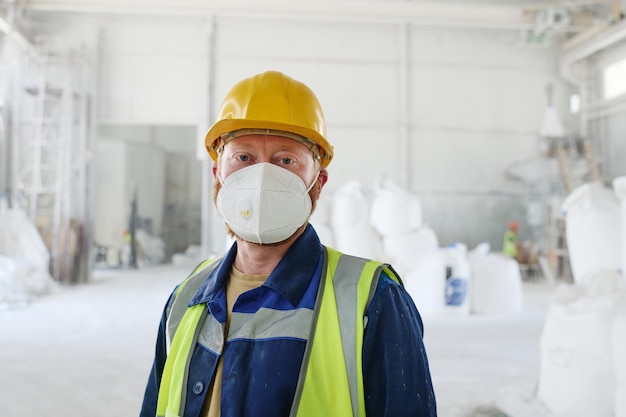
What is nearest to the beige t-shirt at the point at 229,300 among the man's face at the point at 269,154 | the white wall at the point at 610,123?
the man's face at the point at 269,154

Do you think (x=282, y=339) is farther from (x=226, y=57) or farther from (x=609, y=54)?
(x=609, y=54)

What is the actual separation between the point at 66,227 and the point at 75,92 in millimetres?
2133

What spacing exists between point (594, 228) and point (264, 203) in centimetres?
384

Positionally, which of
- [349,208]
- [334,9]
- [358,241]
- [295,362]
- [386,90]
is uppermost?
[334,9]

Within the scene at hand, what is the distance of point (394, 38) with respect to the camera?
28.0 feet

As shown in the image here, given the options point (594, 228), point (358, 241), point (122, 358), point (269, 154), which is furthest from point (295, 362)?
point (358, 241)

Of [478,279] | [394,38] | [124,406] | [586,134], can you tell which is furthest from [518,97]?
[124,406]

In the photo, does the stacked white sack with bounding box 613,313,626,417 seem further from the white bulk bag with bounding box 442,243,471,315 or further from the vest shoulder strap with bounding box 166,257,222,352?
the white bulk bag with bounding box 442,243,471,315

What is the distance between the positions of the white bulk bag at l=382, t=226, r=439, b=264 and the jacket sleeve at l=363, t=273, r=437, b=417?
14.6 feet

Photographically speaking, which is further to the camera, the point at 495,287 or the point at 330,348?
the point at 495,287

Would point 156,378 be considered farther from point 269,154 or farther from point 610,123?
point 610,123

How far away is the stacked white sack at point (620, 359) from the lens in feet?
5.92

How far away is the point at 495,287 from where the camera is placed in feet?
17.1

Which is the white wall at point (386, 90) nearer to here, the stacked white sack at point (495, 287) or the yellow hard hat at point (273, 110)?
the stacked white sack at point (495, 287)
